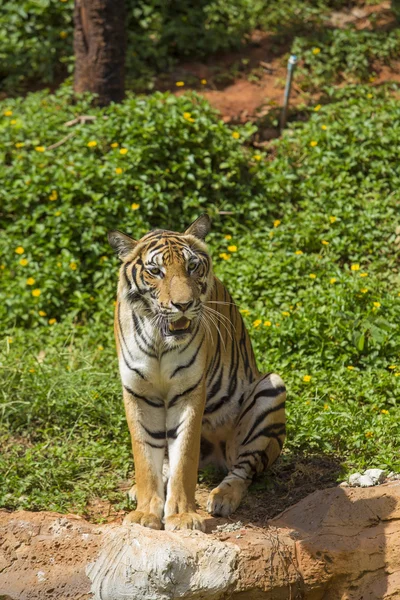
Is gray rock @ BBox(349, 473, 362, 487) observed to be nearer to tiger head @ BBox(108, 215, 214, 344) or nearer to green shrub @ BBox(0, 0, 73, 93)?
tiger head @ BBox(108, 215, 214, 344)

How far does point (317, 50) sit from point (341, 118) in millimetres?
1579

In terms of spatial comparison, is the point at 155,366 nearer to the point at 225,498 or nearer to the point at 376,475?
the point at 225,498

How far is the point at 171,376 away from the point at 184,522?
718mm

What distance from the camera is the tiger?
4371 millimetres

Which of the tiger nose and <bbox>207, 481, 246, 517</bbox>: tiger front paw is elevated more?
the tiger nose

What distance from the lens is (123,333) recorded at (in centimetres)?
459

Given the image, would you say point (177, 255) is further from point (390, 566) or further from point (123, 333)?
point (390, 566)

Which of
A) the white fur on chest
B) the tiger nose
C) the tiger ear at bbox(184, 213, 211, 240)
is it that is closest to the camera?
the tiger nose

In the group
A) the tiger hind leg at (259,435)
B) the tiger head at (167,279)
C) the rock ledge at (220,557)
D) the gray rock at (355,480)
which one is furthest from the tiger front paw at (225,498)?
the tiger head at (167,279)

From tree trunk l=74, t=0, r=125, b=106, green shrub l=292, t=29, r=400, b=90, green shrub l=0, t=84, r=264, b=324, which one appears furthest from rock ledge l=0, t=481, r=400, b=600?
green shrub l=292, t=29, r=400, b=90

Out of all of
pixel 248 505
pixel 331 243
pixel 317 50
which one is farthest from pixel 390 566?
pixel 317 50

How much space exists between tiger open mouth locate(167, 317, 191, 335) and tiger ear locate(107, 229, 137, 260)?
1.84ft

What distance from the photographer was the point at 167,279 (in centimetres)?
436

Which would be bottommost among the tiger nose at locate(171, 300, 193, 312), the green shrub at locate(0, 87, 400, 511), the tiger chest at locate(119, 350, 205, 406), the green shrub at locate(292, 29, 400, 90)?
the green shrub at locate(0, 87, 400, 511)
